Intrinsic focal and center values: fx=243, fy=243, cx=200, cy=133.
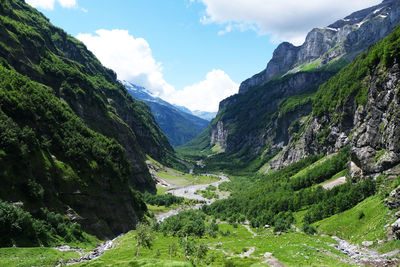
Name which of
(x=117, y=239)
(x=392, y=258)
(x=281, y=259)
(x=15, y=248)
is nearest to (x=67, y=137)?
(x=117, y=239)

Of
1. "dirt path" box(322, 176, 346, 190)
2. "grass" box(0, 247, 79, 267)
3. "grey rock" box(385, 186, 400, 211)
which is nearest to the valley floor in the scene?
"grass" box(0, 247, 79, 267)

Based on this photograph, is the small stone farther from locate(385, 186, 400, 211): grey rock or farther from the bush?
the bush

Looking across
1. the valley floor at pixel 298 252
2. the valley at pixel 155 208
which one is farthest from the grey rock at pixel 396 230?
the valley floor at pixel 298 252

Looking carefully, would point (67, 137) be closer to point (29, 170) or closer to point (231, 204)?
point (29, 170)

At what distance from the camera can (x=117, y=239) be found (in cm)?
8531

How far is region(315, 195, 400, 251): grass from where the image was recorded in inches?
2214

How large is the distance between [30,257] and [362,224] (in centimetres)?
8066

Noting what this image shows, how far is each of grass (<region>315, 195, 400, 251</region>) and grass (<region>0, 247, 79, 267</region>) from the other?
68.2 m

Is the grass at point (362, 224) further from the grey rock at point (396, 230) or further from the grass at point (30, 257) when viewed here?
the grass at point (30, 257)

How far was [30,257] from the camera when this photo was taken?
49.6 m

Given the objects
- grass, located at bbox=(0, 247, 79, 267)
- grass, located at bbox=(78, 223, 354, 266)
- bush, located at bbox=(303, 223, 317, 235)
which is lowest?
bush, located at bbox=(303, 223, 317, 235)

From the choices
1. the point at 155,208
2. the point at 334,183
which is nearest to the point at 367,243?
the point at 334,183

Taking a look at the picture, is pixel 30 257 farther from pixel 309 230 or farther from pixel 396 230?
pixel 309 230

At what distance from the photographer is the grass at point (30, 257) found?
1791 inches
